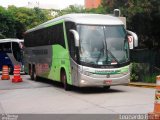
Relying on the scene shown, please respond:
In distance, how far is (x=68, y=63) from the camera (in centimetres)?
1861

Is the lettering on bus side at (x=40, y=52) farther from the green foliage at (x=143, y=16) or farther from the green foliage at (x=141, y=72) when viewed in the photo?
the green foliage at (x=143, y=16)

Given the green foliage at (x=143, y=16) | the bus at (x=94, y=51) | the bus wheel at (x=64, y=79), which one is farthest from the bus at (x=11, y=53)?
the bus at (x=94, y=51)

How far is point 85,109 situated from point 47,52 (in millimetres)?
10608

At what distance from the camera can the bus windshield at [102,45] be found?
17.3 metres

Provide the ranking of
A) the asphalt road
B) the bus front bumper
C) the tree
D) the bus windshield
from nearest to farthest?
the asphalt road < the bus front bumper < the bus windshield < the tree

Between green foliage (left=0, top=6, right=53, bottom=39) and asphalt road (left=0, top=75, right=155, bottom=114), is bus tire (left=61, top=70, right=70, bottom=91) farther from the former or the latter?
green foliage (left=0, top=6, right=53, bottom=39)

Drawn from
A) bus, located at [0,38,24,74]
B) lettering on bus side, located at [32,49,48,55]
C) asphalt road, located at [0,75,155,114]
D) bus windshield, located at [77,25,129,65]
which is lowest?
bus, located at [0,38,24,74]

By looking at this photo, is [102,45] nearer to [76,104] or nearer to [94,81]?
[94,81]

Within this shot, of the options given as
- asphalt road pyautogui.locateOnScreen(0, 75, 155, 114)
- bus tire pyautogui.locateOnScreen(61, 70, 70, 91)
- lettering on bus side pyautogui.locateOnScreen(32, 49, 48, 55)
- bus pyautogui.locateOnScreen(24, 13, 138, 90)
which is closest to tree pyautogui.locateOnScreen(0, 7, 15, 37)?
lettering on bus side pyautogui.locateOnScreen(32, 49, 48, 55)

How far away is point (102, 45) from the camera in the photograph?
17.5 meters

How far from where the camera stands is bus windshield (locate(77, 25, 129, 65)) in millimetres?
17344

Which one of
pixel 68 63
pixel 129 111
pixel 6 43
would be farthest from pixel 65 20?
pixel 6 43

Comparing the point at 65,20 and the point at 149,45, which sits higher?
the point at 65,20

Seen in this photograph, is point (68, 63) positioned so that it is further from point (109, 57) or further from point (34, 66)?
point (34, 66)
